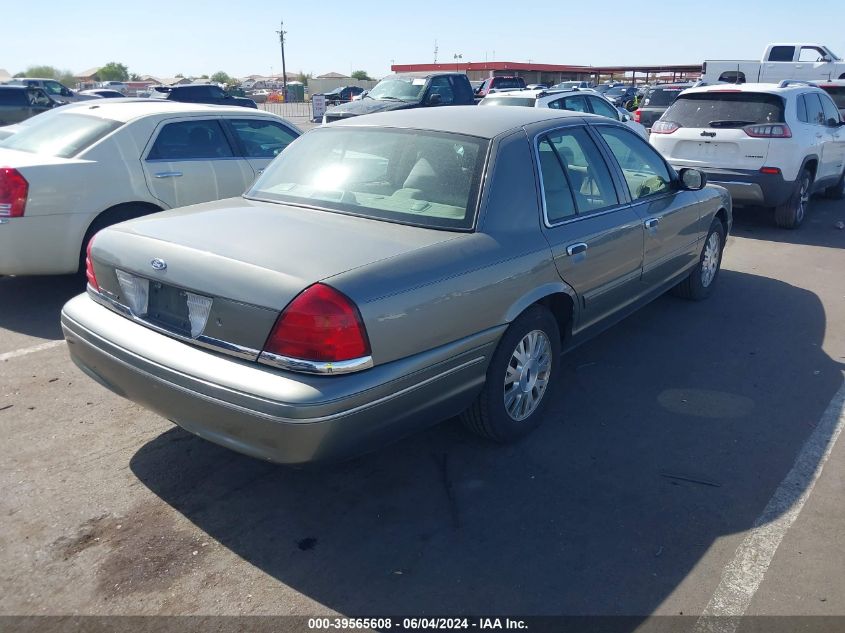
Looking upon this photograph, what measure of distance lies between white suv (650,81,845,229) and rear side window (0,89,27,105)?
50.6ft

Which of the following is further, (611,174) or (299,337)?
(611,174)

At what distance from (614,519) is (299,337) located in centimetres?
164

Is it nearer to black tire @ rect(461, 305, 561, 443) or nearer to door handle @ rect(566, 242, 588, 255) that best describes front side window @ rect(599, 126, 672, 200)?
door handle @ rect(566, 242, 588, 255)

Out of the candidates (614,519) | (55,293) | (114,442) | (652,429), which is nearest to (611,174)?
(652,429)

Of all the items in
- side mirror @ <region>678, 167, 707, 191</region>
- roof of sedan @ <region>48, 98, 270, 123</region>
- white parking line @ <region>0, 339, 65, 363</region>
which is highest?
roof of sedan @ <region>48, 98, 270, 123</region>

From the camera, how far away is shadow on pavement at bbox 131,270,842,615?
2.89m

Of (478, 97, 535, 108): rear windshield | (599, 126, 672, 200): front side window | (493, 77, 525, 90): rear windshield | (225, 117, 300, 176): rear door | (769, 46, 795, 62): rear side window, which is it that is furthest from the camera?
(493, 77, 525, 90): rear windshield

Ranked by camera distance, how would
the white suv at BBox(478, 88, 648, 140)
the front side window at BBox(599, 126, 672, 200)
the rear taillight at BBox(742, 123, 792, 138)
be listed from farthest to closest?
1. the white suv at BBox(478, 88, 648, 140)
2. the rear taillight at BBox(742, 123, 792, 138)
3. the front side window at BBox(599, 126, 672, 200)

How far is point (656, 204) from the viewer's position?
507cm

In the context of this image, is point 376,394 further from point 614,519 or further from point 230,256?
point 614,519

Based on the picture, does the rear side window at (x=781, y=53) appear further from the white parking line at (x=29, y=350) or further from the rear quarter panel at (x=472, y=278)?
the white parking line at (x=29, y=350)

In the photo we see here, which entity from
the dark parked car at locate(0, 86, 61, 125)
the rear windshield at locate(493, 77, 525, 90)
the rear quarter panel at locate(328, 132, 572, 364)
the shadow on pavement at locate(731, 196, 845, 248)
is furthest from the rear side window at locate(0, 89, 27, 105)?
the rear quarter panel at locate(328, 132, 572, 364)

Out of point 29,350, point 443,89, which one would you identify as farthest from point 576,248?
point 443,89

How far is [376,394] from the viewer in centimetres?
292
